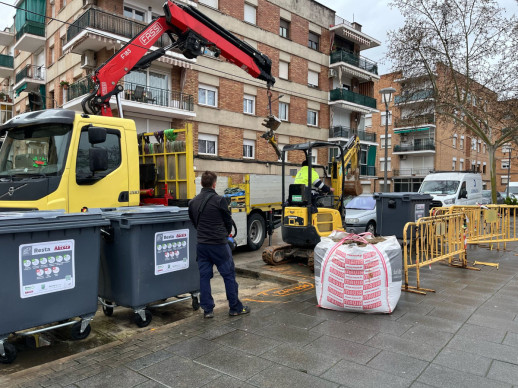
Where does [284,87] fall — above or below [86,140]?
above

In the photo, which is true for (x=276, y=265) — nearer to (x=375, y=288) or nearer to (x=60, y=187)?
(x=375, y=288)

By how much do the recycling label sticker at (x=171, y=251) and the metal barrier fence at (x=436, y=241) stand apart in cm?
348

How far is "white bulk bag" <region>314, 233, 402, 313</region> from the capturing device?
16.1 ft

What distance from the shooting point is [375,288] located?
4926 mm

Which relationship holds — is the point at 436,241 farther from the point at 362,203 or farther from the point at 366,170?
the point at 366,170

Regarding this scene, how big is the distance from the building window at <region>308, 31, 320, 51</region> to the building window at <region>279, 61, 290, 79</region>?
9.99 feet

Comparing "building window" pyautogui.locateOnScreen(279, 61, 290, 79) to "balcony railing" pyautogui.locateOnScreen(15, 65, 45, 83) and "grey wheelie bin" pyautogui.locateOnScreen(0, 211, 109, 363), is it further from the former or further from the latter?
"grey wheelie bin" pyautogui.locateOnScreen(0, 211, 109, 363)

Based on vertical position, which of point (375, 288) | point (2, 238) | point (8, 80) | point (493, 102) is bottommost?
point (375, 288)

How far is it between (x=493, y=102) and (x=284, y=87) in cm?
1196

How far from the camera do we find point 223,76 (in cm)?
2186

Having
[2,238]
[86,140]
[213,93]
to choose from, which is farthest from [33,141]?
[213,93]

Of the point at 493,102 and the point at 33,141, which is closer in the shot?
the point at 33,141

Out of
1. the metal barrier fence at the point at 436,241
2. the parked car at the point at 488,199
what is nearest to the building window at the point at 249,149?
the parked car at the point at 488,199

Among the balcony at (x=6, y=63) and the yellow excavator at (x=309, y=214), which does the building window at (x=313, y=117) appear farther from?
the balcony at (x=6, y=63)
